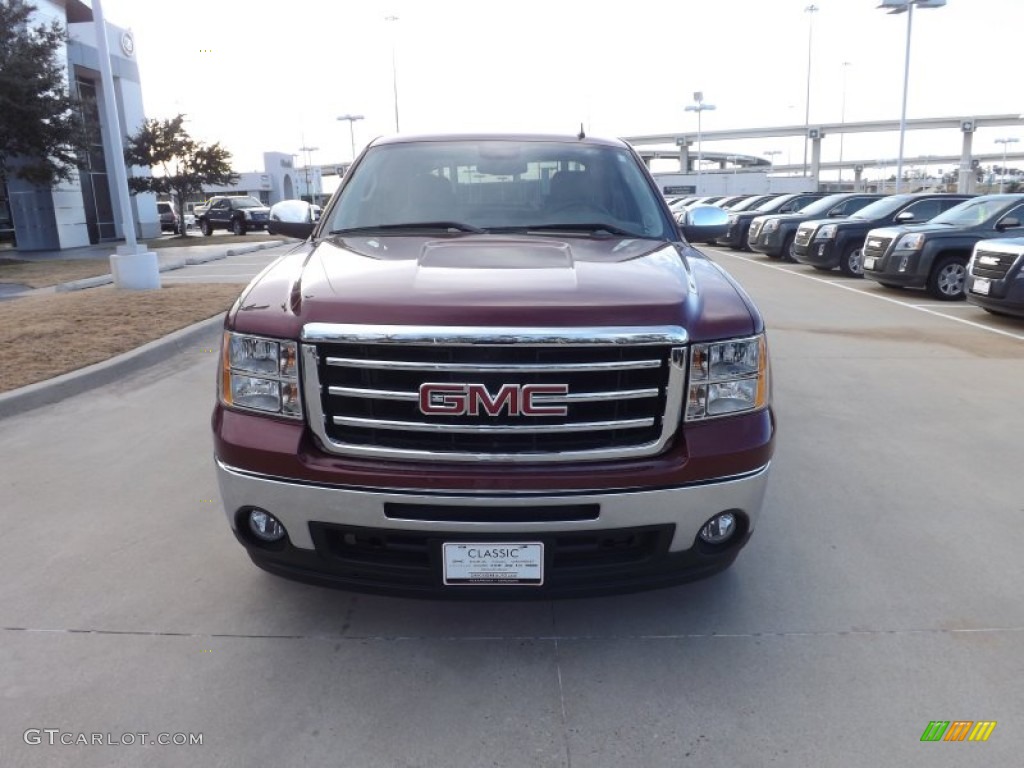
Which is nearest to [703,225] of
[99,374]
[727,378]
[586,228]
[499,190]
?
[586,228]

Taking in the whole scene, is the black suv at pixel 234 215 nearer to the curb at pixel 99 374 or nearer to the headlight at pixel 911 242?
the curb at pixel 99 374

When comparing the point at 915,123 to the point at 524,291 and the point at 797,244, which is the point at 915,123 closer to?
the point at 797,244

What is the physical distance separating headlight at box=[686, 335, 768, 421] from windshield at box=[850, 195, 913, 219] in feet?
48.8

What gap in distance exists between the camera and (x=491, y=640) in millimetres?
3041

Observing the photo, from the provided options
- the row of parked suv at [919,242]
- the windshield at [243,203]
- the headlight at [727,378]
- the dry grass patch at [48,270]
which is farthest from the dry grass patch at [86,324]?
the windshield at [243,203]

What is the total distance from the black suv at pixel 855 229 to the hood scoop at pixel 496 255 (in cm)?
1377

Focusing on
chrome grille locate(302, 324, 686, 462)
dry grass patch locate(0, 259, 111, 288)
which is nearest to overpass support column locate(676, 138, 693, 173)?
dry grass patch locate(0, 259, 111, 288)

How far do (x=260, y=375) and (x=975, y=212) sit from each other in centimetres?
1325

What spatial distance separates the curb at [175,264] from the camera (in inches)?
548

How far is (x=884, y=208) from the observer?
1616 cm

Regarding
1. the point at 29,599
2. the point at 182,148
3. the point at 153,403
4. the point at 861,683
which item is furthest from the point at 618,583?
the point at 182,148

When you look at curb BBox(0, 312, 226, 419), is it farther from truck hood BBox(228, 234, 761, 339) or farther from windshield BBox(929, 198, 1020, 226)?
windshield BBox(929, 198, 1020, 226)

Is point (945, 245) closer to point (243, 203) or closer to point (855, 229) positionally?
point (855, 229)

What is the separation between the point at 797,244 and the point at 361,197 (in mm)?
14391
